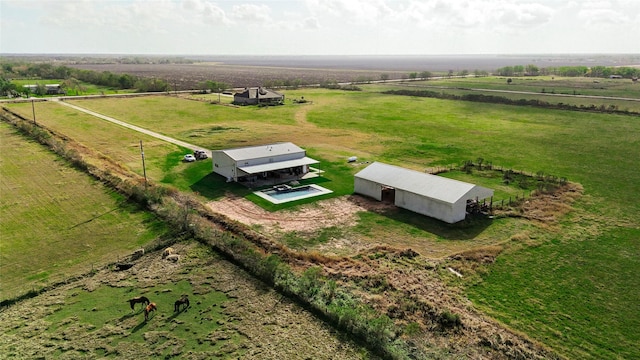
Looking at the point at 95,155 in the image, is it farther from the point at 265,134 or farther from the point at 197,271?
the point at 197,271

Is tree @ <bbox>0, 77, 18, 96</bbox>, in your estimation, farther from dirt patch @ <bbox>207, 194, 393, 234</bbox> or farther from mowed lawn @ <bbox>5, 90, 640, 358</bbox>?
dirt patch @ <bbox>207, 194, 393, 234</bbox>

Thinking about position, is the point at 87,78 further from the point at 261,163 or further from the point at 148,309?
the point at 148,309

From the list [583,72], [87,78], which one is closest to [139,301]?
[87,78]

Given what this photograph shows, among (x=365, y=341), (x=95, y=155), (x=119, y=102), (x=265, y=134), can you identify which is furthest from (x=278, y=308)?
(x=119, y=102)

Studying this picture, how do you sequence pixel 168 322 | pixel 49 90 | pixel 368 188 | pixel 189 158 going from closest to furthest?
pixel 168 322, pixel 368 188, pixel 189 158, pixel 49 90

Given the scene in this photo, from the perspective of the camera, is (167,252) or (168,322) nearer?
(168,322)
